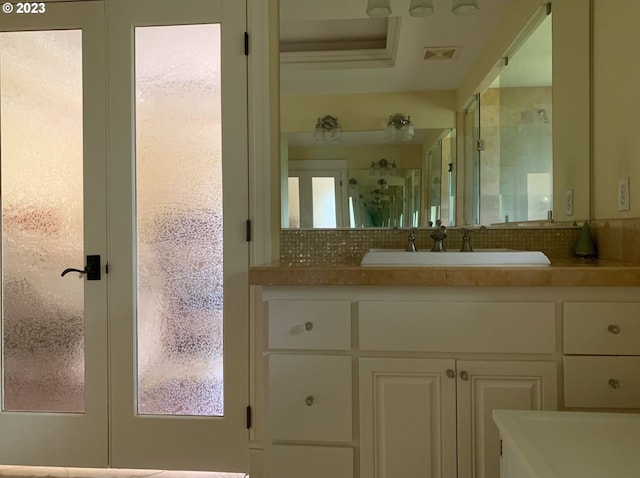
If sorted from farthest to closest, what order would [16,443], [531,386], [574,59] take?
[16,443] < [574,59] < [531,386]

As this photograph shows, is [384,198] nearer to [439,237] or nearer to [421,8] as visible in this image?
[439,237]

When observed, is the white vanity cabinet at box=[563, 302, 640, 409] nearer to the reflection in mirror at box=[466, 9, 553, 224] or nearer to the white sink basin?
the white sink basin

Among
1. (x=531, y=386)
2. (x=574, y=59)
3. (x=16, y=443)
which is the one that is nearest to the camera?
(x=531, y=386)

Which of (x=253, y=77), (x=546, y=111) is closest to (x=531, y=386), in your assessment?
(x=546, y=111)

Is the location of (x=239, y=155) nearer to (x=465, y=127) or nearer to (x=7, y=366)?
(x=465, y=127)

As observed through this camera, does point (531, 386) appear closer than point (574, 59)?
Yes

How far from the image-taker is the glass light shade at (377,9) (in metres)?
1.69

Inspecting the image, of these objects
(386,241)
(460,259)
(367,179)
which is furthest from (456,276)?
(367,179)

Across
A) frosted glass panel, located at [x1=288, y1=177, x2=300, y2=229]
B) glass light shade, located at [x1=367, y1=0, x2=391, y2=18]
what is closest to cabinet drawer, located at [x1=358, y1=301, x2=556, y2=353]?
frosted glass panel, located at [x1=288, y1=177, x2=300, y2=229]

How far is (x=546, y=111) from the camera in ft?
5.65

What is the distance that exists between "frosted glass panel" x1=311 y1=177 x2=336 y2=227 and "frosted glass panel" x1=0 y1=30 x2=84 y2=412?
3.39ft

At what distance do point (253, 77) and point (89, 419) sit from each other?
1656 mm

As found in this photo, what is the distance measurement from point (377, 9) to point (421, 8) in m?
0.18

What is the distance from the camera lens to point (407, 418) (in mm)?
1235
